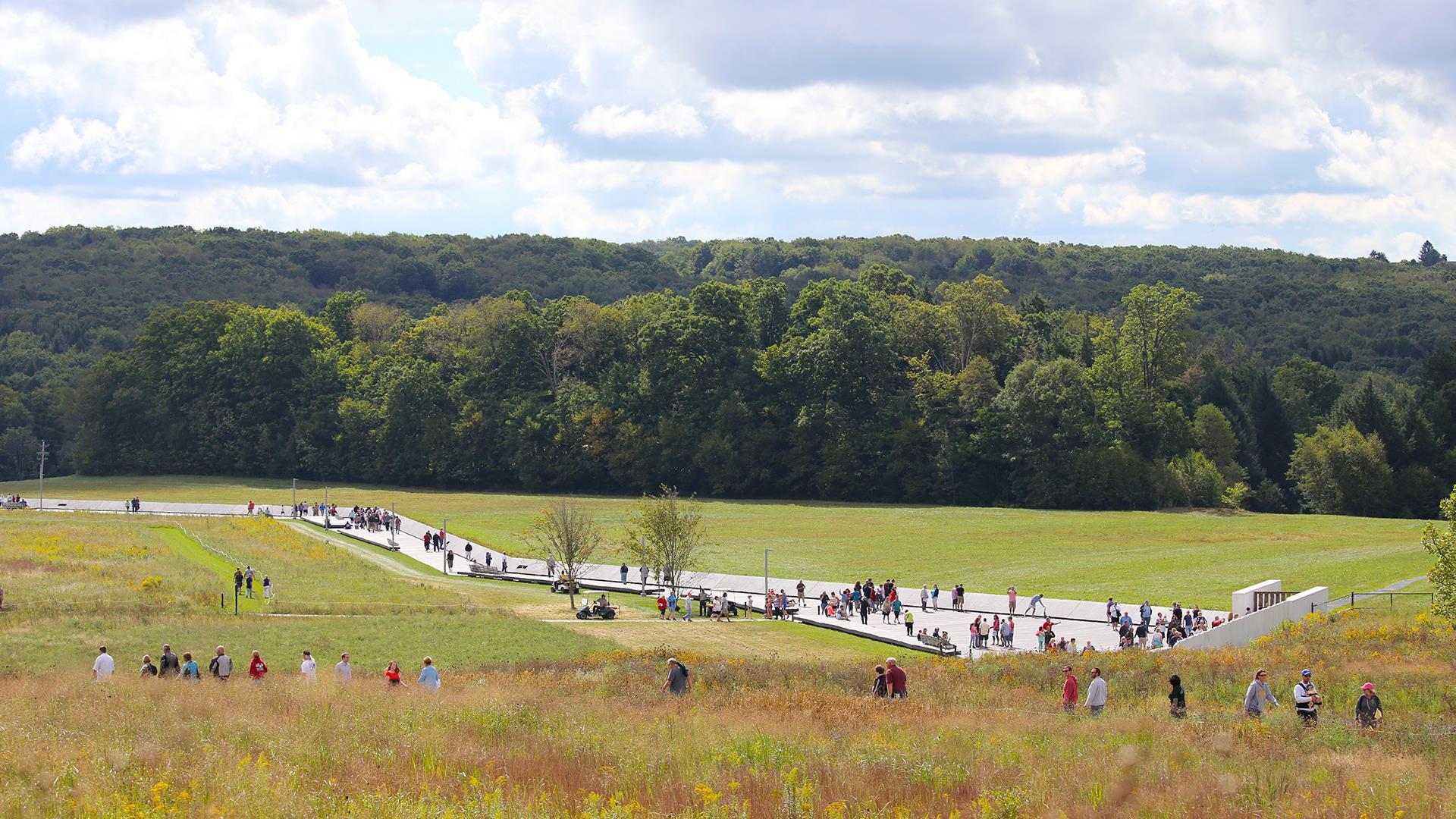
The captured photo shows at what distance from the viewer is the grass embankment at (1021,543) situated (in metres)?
48.9

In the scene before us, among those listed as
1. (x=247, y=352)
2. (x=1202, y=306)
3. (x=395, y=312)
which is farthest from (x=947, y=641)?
(x=1202, y=306)

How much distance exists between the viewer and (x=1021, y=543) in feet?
210

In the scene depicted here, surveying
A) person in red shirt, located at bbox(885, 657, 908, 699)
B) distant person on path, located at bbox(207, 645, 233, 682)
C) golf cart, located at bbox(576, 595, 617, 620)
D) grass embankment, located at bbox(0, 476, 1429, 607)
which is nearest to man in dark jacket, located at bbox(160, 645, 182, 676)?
distant person on path, located at bbox(207, 645, 233, 682)

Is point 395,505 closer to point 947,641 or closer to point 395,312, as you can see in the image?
point 395,312

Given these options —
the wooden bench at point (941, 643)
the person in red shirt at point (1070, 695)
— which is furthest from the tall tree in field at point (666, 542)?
the person in red shirt at point (1070, 695)

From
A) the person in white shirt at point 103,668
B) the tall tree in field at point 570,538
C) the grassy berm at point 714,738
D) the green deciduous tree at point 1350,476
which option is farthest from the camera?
the green deciduous tree at point 1350,476

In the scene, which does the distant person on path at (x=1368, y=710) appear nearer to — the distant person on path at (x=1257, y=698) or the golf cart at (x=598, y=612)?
the distant person on path at (x=1257, y=698)

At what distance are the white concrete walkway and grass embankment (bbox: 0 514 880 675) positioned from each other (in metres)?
1.82

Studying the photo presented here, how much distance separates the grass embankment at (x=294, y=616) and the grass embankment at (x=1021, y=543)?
12894 millimetres

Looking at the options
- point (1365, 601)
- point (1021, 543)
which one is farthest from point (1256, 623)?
point (1021, 543)

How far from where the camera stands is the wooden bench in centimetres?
3384

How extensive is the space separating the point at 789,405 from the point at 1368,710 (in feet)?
262

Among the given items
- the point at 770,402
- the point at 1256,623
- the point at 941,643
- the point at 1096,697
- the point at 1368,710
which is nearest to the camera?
the point at 1368,710

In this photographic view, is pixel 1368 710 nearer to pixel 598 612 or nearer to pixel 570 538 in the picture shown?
pixel 598 612
